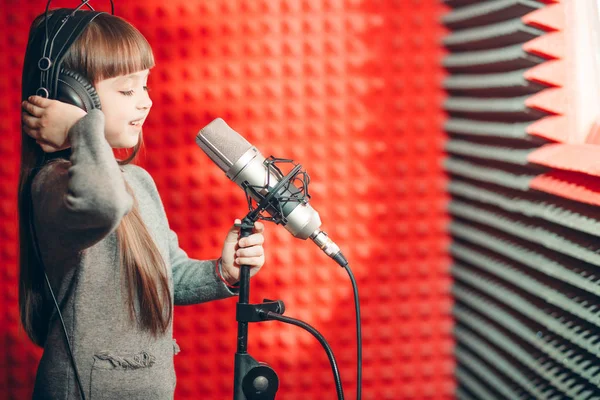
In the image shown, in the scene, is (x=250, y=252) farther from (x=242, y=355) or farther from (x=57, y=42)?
(x=57, y=42)

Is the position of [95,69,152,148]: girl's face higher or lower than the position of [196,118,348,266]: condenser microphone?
higher

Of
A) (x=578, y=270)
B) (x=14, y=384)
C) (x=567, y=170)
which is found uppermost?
(x=567, y=170)

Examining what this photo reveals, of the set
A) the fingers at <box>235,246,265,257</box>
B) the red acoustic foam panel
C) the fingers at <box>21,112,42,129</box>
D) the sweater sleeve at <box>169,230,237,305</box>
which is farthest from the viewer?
the red acoustic foam panel

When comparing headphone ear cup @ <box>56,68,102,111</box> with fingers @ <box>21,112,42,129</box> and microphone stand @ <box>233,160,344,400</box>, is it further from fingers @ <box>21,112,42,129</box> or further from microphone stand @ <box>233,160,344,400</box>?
microphone stand @ <box>233,160,344,400</box>

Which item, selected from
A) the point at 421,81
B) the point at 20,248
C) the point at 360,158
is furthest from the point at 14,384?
the point at 421,81

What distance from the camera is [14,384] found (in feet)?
6.55

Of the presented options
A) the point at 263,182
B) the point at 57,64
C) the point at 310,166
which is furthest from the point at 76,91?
the point at 310,166

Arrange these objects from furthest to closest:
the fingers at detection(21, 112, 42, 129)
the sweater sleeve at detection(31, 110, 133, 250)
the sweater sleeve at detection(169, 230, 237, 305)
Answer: the sweater sleeve at detection(169, 230, 237, 305), the fingers at detection(21, 112, 42, 129), the sweater sleeve at detection(31, 110, 133, 250)

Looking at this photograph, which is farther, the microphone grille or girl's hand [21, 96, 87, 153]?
the microphone grille

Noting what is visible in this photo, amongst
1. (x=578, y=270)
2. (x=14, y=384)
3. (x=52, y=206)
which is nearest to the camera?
(x=52, y=206)

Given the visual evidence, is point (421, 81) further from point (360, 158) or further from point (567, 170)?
point (567, 170)

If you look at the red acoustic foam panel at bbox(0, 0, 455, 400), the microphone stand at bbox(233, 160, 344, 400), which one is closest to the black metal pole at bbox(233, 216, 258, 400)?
the microphone stand at bbox(233, 160, 344, 400)

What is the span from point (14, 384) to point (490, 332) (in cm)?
160

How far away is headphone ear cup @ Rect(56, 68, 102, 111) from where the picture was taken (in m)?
0.92
